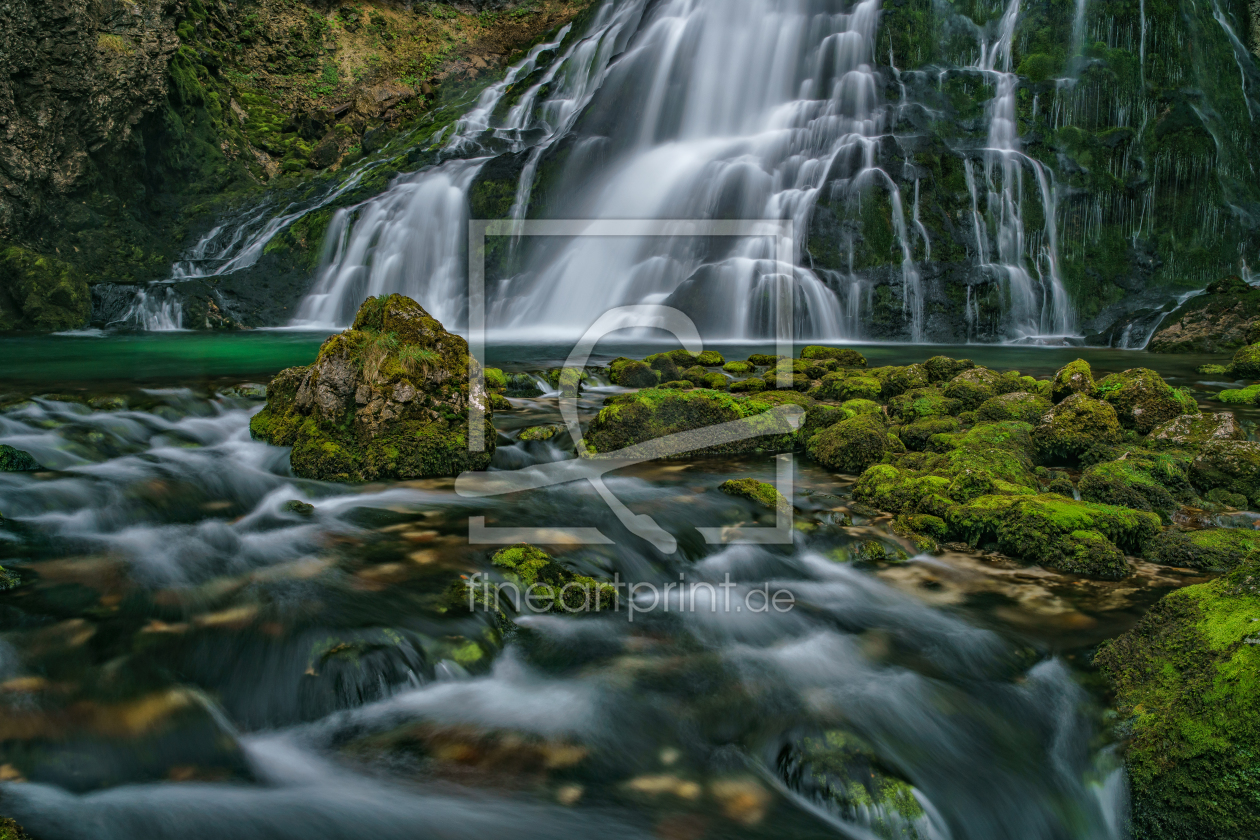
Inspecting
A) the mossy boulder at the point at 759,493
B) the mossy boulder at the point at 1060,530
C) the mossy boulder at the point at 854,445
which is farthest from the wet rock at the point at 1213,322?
the mossy boulder at the point at 759,493

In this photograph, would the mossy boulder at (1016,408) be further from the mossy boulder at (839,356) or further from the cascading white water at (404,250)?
the cascading white water at (404,250)

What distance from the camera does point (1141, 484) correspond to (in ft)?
15.4

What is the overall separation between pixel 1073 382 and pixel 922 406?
136 cm

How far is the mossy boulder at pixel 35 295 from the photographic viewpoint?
13680mm

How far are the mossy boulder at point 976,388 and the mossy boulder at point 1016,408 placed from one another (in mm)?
258

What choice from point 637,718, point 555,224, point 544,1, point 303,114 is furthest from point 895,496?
point 544,1

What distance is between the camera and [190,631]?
3225mm

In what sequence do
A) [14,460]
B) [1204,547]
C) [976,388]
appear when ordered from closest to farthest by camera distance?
[1204,547]
[14,460]
[976,388]

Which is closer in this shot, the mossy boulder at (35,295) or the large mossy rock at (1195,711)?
the large mossy rock at (1195,711)

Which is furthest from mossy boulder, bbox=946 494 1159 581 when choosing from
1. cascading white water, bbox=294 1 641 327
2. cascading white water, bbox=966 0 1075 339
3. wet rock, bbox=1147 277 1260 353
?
cascading white water, bbox=294 1 641 327

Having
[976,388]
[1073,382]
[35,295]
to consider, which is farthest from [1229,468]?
[35,295]

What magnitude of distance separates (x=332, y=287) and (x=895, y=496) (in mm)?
15109

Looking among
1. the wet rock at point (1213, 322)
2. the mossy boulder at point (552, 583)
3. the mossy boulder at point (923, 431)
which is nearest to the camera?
the mossy boulder at point (552, 583)

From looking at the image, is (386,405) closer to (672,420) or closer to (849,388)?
(672,420)
